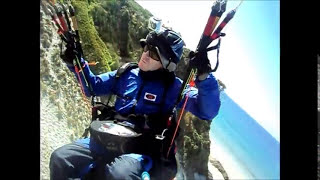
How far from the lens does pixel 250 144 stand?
2006 millimetres

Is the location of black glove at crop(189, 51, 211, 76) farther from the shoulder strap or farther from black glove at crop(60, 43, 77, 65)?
black glove at crop(60, 43, 77, 65)

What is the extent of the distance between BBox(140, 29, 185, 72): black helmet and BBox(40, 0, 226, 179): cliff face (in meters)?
0.02

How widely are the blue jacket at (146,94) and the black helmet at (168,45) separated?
0.21 feet

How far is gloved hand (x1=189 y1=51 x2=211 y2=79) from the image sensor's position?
1.76 meters

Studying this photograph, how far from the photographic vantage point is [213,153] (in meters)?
2.01

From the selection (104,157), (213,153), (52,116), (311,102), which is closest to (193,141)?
(213,153)

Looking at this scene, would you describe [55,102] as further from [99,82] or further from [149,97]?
[149,97]

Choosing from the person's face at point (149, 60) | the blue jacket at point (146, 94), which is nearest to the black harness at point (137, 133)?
the blue jacket at point (146, 94)

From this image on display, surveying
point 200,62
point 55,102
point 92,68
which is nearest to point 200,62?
point 200,62

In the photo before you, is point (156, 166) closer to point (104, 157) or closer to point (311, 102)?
point (104, 157)

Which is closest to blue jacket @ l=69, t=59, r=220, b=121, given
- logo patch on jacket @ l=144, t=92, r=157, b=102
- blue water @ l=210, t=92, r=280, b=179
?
logo patch on jacket @ l=144, t=92, r=157, b=102

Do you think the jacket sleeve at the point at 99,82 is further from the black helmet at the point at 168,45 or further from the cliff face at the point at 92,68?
the black helmet at the point at 168,45

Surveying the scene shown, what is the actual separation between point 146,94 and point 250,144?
1.48 ft
